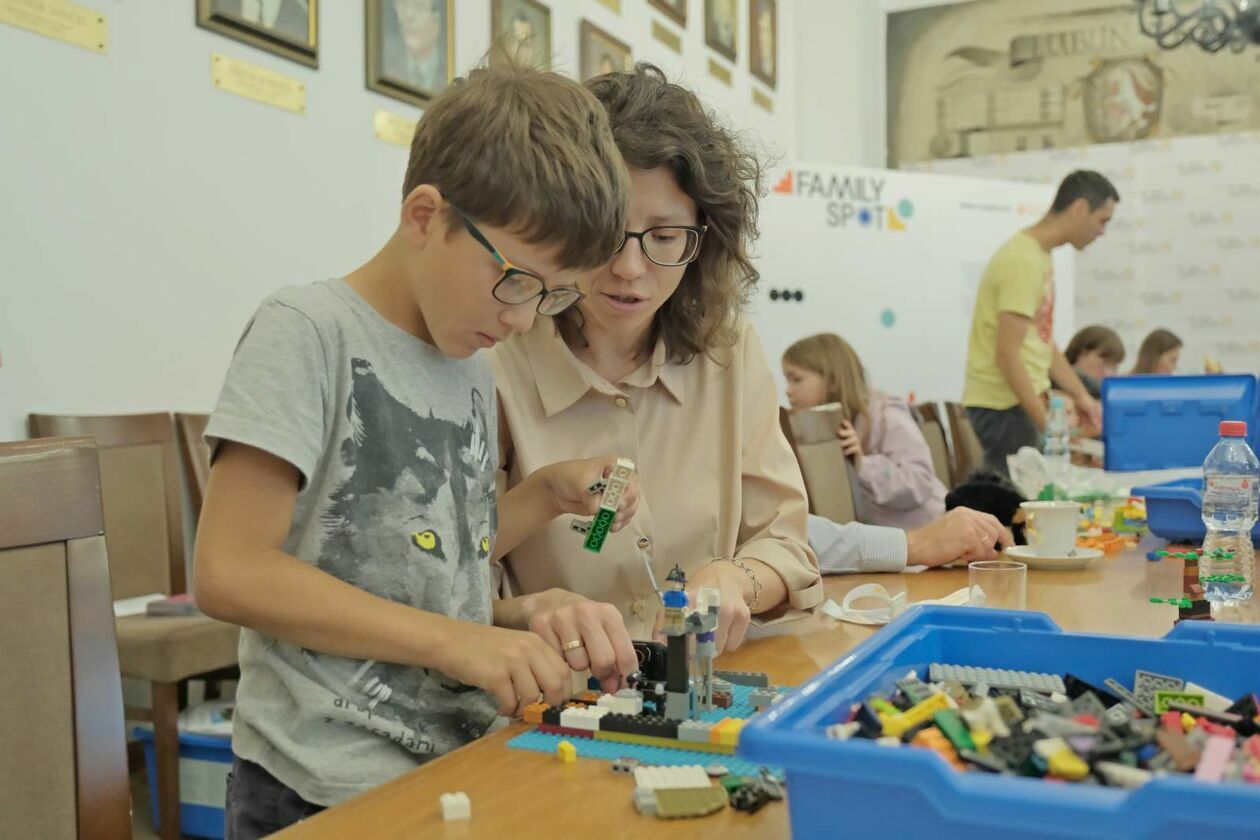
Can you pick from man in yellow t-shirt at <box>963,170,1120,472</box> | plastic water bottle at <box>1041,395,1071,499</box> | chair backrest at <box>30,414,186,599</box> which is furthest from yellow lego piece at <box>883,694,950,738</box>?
man in yellow t-shirt at <box>963,170,1120,472</box>

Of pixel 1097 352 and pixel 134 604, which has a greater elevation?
pixel 1097 352

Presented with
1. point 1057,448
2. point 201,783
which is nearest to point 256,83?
point 201,783

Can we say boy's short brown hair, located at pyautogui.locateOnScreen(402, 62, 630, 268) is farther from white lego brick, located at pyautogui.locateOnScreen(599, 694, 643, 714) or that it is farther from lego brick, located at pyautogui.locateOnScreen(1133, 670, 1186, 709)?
lego brick, located at pyautogui.locateOnScreen(1133, 670, 1186, 709)

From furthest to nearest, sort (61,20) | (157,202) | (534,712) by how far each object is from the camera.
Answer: (157,202), (61,20), (534,712)

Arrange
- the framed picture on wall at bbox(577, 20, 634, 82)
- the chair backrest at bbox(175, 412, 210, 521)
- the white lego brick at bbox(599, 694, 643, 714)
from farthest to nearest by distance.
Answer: the framed picture on wall at bbox(577, 20, 634, 82) → the chair backrest at bbox(175, 412, 210, 521) → the white lego brick at bbox(599, 694, 643, 714)

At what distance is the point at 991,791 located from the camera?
0.61 metres

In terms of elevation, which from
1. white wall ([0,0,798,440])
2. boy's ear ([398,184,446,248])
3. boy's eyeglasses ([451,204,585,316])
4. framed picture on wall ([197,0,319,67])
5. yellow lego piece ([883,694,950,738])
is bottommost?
yellow lego piece ([883,694,950,738])

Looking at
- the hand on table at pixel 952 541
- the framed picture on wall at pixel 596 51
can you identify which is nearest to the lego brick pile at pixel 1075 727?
the hand on table at pixel 952 541

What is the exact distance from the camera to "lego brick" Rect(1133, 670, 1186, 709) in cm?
84

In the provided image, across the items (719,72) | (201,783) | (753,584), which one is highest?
(719,72)

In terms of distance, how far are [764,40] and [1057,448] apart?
16.2 ft

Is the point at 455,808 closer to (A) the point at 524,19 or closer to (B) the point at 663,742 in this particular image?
(B) the point at 663,742

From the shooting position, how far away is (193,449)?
127 inches

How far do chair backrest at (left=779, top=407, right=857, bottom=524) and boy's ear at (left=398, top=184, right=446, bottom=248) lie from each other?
208 centimetres
